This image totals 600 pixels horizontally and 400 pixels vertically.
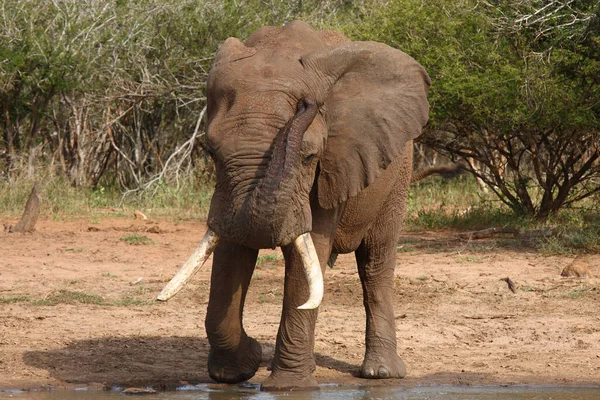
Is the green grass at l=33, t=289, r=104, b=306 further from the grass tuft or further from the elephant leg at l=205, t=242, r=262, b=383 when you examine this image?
the elephant leg at l=205, t=242, r=262, b=383

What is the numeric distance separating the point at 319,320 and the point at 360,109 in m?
2.61

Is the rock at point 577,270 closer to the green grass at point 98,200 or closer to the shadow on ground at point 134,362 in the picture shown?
the shadow on ground at point 134,362

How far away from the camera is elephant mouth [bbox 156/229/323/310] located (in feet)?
16.3

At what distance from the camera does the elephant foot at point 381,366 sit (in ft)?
21.0

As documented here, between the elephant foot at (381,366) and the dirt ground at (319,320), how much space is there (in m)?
0.08

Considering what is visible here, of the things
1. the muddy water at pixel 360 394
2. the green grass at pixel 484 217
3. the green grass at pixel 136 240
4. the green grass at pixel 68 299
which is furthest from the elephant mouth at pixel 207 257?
the green grass at pixel 136 240

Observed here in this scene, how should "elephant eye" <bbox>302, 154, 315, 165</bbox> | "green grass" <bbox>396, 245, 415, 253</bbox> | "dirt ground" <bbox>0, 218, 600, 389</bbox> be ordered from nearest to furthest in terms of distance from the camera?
"elephant eye" <bbox>302, 154, 315, 165</bbox> → "dirt ground" <bbox>0, 218, 600, 389</bbox> → "green grass" <bbox>396, 245, 415, 253</bbox>

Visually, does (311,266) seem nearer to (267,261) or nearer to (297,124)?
(297,124)

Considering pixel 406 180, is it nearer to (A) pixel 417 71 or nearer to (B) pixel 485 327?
(A) pixel 417 71

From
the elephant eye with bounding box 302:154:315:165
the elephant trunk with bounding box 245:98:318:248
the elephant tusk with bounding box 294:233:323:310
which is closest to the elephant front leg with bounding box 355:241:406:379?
the elephant tusk with bounding box 294:233:323:310

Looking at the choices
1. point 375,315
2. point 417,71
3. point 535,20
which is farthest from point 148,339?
point 535,20

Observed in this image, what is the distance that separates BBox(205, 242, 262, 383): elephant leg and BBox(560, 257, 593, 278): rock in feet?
13.2

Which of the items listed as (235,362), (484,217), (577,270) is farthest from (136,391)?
(484,217)

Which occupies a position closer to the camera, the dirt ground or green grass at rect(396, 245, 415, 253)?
the dirt ground
